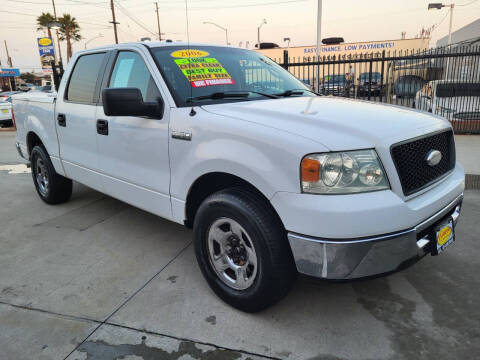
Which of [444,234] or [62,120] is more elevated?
[62,120]

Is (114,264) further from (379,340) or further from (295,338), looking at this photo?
(379,340)

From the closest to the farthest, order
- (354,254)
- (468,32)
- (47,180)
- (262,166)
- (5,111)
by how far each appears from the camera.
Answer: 1. (354,254)
2. (262,166)
3. (47,180)
4. (5,111)
5. (468,32)

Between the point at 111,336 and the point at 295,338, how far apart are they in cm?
115

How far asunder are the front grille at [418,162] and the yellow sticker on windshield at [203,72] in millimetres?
1496

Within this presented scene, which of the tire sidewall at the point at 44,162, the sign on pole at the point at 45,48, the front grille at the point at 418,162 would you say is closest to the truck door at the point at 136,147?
the tire sidewall at the point at 44,162

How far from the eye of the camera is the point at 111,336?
2.40m

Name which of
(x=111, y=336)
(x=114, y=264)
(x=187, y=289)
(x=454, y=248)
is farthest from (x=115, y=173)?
(x=454, y=248)

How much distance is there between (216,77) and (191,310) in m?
1.80

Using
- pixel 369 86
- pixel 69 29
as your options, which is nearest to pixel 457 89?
pixel 369 86

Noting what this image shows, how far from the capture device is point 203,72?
3.05 metres

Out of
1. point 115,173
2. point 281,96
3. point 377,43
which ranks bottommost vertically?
point 115,173

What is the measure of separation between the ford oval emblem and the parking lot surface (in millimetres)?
976

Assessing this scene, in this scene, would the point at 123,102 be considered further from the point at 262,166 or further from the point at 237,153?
the point at 262,166

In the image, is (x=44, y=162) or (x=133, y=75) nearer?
(x=133, y=75)
